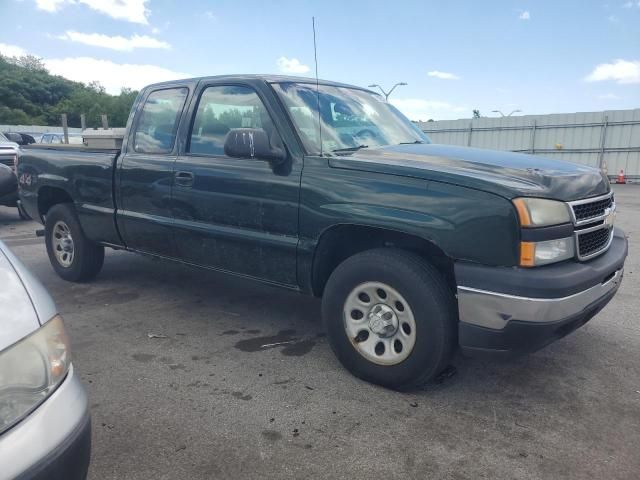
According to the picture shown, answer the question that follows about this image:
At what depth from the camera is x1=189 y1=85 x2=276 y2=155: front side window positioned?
3670 mm

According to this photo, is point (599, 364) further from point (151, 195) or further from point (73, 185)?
point (73, 185)

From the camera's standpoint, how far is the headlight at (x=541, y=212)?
101 inches

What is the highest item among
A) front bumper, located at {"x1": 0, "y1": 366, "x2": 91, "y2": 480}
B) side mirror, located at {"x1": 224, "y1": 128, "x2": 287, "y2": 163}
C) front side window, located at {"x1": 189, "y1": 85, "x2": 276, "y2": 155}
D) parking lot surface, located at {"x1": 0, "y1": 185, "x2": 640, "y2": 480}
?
front side window, located at {"x1": 189, "y1": 85, "x2": 276, "y2": 155}

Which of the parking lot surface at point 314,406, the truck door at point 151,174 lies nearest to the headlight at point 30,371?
the parking lot surface at point 314,406

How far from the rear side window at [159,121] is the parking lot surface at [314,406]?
54.5 inches

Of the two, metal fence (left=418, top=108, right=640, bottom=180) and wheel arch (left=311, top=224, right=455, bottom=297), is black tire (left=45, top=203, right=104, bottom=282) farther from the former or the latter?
metal fence (left=418, top=108, right=640, bottom=180)

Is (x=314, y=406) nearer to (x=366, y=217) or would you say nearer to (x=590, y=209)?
(x=366, y=217)

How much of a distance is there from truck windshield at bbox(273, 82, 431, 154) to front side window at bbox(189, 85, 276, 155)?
0.69ft

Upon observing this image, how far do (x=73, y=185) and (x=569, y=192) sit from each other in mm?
4152

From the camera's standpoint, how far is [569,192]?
2828mm

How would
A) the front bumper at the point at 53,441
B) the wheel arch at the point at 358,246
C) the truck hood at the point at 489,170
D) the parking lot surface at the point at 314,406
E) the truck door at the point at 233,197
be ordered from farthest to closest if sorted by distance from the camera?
the truck door at the point at 233,197 < the wheel arch at the point at 358,246 < the truck hood at the point at 489,170 < the parking lot surface at the point at 314,406 < the front bumper at the point at 53,441

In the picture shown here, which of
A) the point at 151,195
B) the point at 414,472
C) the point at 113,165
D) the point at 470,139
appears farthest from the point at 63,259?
the point at 470,139

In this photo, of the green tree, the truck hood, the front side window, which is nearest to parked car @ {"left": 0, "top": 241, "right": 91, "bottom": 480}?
the truck hood

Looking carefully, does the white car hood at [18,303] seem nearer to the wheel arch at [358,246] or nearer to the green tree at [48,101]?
the wheel arch at [358,246]
